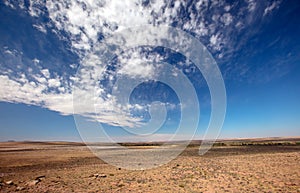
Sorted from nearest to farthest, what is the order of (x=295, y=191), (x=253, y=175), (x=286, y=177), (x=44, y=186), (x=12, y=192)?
(x=295, y=191) < (x=12, y=192) < (x=44, y=186) < (x=286, y=177) < (x=253, y=175)

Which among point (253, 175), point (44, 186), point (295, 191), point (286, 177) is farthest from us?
point (253, 175)

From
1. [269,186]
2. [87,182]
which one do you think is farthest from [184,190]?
[87,182]

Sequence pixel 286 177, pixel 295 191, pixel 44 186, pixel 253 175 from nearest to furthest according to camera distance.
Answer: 1. pixel 295 191
2. pixel 44 186
3. pixel 286 177
4. pixel 253 175

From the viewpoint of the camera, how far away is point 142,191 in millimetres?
10562

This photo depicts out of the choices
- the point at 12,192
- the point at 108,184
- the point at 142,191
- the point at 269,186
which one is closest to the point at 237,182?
the point at 269,186

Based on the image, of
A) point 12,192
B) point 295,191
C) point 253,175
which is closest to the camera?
point 295,191

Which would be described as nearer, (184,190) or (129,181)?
(184,190)

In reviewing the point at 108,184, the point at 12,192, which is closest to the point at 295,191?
the point at 108,184

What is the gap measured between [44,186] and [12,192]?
1.69 metres

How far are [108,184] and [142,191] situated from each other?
9.11 ft

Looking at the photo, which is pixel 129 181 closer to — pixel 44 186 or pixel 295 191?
pixel 44 186

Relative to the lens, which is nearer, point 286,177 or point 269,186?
point 269,186

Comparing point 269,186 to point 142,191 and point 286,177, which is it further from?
point 142,191

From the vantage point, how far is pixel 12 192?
34.6 feet
